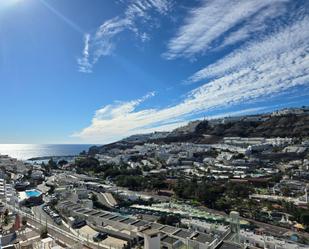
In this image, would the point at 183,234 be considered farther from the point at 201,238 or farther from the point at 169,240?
the point at 169,240

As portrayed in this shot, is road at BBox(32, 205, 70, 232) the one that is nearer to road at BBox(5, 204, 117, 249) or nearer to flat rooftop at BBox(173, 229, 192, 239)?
road at BBox(5, 204, 117, 249)

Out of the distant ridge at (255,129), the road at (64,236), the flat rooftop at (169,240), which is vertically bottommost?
the flat rooftop at (169,240)

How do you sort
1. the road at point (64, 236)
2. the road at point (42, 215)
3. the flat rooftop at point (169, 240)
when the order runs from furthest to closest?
the road at point (42, 215)
the road at point (64, 236)
the flat rooftop at point (169, 240)

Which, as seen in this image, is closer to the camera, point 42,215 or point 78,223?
point 78,223

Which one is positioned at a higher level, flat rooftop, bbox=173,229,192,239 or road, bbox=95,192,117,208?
road, bbox=95,192,117,208

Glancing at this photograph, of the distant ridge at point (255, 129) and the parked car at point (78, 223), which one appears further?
the distant ridge at point (255, 129)

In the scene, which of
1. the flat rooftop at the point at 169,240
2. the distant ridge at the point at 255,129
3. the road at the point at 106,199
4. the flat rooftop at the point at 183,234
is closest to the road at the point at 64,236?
the flat rooftop at the point at 169,240

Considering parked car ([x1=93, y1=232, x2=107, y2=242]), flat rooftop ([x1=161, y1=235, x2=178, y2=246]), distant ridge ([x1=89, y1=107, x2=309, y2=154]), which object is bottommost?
parked car ([x1=93, y1=232, x2=107, y2=242])

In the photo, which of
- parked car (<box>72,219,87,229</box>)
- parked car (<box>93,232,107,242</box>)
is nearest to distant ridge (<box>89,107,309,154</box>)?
parked car (<box>72,219,87,229</box>)

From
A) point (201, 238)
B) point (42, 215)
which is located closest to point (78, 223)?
point (42, 215)

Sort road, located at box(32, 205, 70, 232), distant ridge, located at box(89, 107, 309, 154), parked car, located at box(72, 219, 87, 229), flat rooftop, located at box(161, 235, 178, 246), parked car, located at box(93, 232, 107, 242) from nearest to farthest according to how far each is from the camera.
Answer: flat rooftop, located at box(161, 235, 178, 246) → parked car, located at box(93, 232, 107, 242) → parked car, located at box(72, 219, 87, 229) → road, located at box(32, 205, 70, 232) → distant ridge, located at box(89, 107, 309, 154)

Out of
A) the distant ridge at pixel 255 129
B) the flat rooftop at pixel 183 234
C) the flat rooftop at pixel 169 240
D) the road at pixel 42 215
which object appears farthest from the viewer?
the distant ridge at pixel 255 129

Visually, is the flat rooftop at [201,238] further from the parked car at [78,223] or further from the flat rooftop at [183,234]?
the parked car at [78,223]
